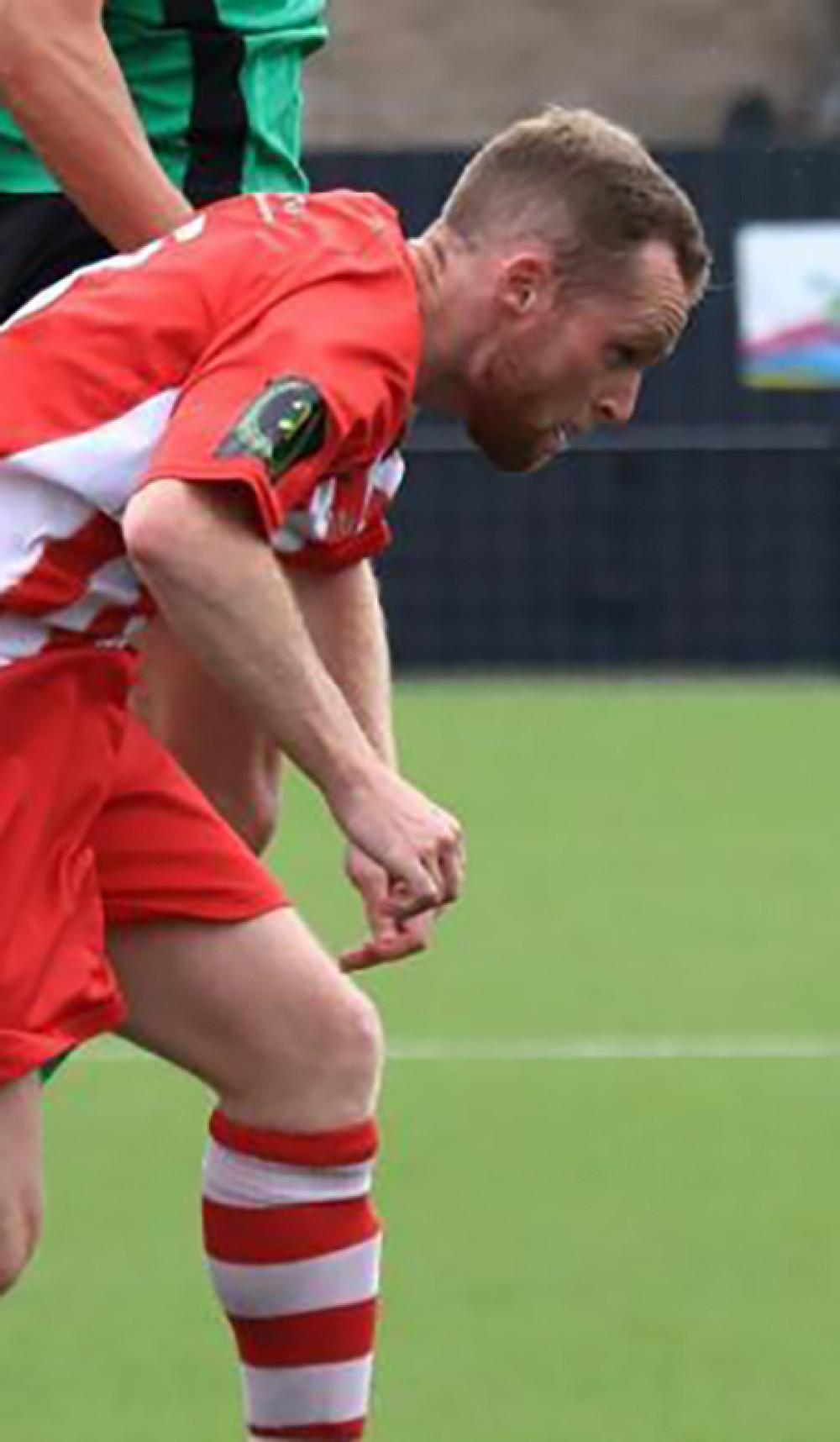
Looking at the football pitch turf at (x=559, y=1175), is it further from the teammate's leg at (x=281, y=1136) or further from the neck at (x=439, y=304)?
the neck at (x=439, y=304)

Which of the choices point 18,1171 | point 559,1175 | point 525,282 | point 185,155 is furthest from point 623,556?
point 525,282

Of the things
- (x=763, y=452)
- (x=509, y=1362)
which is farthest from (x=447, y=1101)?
(x=763, y=452)

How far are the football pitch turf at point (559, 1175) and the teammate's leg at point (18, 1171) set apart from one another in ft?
3.50

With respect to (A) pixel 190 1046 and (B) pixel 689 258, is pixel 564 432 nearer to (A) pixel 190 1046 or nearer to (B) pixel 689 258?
(B) pixel 689 258

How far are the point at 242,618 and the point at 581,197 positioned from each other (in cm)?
57

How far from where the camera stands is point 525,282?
5016 millimetres

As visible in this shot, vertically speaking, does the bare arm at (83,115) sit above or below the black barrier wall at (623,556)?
above

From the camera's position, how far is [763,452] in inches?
751

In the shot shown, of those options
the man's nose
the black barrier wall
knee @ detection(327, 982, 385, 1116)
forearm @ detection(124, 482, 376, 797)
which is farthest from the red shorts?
the black barrier wall

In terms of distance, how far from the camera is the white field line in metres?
9.27

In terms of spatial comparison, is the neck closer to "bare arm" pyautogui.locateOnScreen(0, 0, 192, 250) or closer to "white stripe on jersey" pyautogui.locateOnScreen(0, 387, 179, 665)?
"white stripe on jersey" pyautogui.locateOnScreen(0, 387, 179, 665)

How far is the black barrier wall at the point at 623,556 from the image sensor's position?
18766 millimetres

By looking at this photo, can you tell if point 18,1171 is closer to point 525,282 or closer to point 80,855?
point 80,855

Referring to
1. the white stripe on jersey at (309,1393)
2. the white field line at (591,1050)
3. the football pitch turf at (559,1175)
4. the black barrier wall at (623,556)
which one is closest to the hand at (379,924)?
the white stripe on jersey at (309,1393)
